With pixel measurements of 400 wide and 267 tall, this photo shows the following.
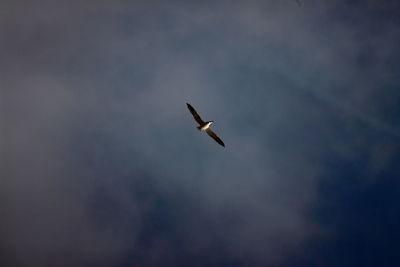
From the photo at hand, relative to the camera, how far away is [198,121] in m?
24.9

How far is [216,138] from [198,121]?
7.22 ft

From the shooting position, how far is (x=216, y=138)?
25.9 meters
